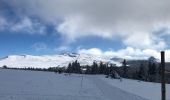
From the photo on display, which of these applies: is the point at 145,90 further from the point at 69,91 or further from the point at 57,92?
the point at 57,92

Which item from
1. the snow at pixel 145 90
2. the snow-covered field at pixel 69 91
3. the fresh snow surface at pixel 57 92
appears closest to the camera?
the fresh snow surface at pixel 57 92

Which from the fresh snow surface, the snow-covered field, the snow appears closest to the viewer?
the fresh snow surface

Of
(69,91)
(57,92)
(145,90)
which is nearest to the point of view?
(57,92)

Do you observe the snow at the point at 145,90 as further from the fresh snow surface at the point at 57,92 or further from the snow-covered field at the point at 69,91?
the fresh snow surface at the point at 57,92

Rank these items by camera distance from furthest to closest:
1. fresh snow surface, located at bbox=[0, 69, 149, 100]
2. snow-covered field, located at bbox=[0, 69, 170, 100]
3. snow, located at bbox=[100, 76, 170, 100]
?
snow, located at bbox=[100, 76, 170, 100], snow-covered field, located at bbox=[0, 69, 170, 100], fresh snow surface, located at bbox=[0, 69, 149, 100]

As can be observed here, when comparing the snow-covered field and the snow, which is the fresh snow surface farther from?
the snow

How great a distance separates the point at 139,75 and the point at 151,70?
2092cm

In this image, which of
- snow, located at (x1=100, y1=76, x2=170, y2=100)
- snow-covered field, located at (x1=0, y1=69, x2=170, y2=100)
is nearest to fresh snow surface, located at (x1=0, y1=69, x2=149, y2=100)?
snow-covered field, located at (x1=0, y1=69, x2=170, y2=100)

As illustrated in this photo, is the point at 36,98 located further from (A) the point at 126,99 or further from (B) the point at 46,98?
(A) the point at 126,99

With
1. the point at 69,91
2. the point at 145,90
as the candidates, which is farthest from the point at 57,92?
the point at 145,90

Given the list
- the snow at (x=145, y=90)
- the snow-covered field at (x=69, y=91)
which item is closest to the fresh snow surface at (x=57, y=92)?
the snow-covered field at (x=69, y=91)

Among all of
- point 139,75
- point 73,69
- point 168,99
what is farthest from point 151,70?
point 168,99

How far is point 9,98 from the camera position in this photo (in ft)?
68.6

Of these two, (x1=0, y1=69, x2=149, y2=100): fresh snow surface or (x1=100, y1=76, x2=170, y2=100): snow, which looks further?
(x1=100, y1=76, x2=170, y2=100): snow
